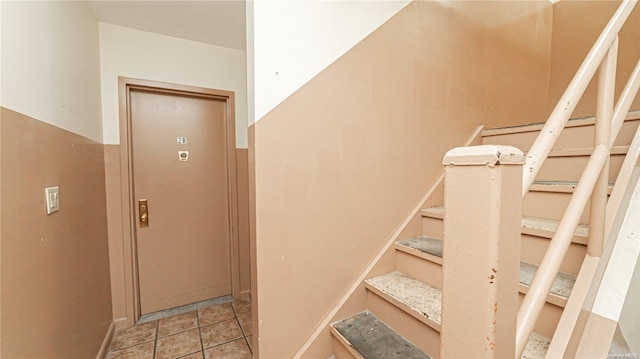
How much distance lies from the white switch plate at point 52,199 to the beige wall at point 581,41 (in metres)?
3.80

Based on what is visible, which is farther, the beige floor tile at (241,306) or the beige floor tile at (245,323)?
the beige floor tile at (241,306)

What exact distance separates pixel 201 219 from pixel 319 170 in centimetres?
158

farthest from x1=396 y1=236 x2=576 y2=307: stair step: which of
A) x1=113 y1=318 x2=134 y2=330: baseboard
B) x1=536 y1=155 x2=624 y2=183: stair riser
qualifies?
x1=113 y1=318 x2=134 y2=330: baseboard

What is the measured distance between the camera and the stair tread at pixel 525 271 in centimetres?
94

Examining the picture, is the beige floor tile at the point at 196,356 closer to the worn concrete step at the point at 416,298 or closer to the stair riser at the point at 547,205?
the worn concrete step at the point at 416,298

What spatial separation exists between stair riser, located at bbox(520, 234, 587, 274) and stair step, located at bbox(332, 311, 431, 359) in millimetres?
664

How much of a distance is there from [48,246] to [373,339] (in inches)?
60.2

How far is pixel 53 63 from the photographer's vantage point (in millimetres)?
1220

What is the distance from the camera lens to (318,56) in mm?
1316

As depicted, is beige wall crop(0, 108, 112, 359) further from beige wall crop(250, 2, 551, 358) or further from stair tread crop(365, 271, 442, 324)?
stair tread crop(365, 271, 442, 324)

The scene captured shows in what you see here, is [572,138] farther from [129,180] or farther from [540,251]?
[129,180]

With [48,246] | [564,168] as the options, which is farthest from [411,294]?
[48,246]

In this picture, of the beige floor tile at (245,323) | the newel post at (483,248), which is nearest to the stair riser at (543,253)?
the newel post at (483,248)

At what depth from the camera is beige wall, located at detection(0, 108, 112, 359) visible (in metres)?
0.86
